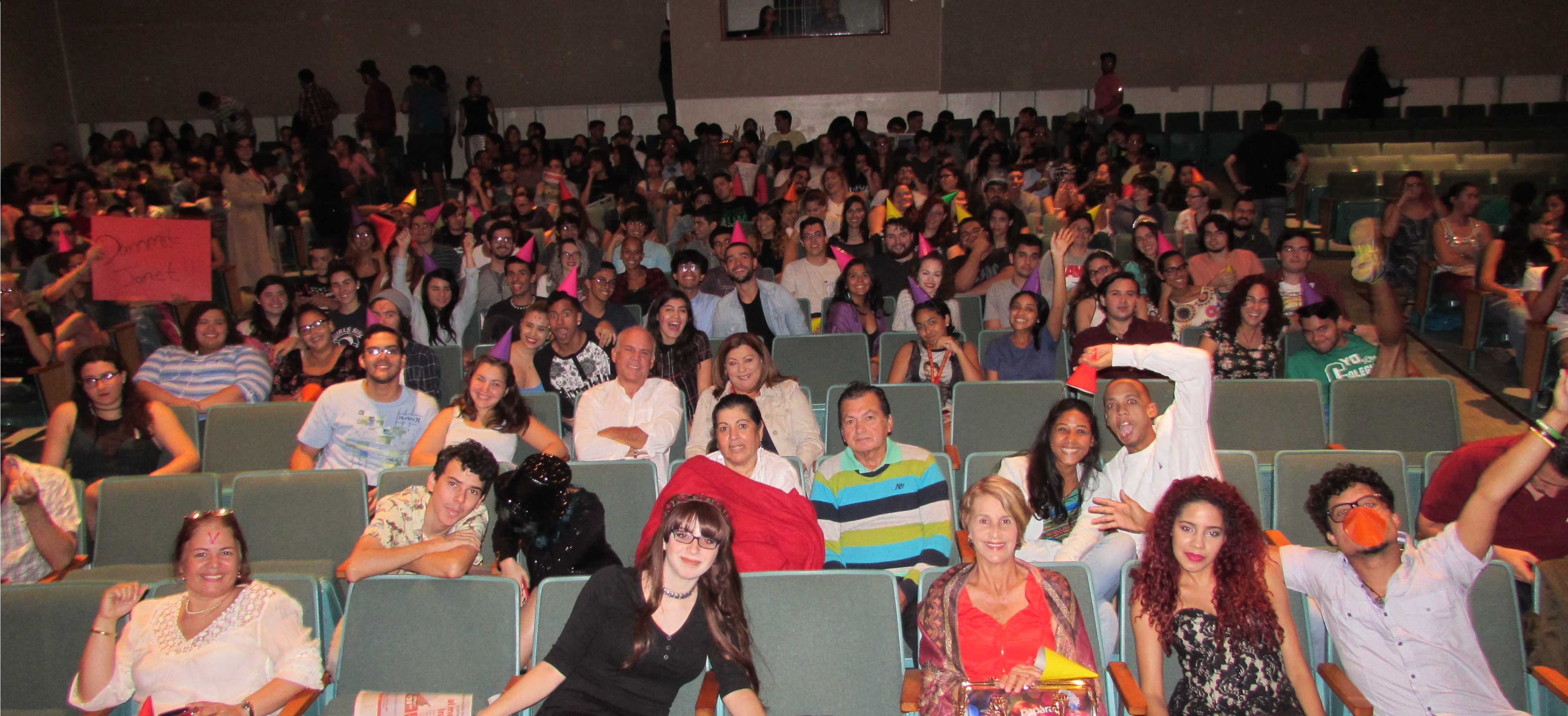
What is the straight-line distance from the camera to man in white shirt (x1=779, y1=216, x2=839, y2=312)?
5.58 meters

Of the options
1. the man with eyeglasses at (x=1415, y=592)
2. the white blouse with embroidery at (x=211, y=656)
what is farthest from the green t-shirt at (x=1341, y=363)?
the white blouse with embroidery at (x=211, y=656)

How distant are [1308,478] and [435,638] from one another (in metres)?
2.70

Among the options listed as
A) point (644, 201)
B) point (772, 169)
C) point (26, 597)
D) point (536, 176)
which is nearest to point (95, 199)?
point (536, 176)

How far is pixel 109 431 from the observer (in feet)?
11.8

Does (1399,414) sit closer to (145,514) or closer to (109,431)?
(145,514)

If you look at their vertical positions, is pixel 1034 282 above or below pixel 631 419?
above

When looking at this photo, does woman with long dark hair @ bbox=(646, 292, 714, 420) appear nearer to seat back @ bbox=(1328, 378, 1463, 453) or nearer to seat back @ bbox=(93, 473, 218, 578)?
seat back @ bbox=(93, 473, 218, 578)

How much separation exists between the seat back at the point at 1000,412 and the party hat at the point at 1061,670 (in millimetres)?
1711

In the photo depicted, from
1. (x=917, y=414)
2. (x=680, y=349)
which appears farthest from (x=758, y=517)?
(x=680, y=349)

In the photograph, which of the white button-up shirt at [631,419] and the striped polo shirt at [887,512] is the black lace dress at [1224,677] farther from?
the white button-up shirt at [631,419]

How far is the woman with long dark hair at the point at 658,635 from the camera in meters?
2.34

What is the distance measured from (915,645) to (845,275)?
2.57 meters

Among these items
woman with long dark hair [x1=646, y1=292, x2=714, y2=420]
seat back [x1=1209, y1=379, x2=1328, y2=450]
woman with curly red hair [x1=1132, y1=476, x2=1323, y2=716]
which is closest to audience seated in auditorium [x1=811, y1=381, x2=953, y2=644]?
woman with curly red hair [x1=1132, y1=476, x2=1323, y2=716]

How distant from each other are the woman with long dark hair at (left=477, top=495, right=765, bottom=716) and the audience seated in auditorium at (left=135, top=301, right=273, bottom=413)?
8.73 feet
